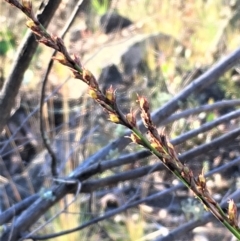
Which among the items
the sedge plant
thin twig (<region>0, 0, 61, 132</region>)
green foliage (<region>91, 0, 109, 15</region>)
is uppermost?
green foliage (<region>91, 0, 109, 15</region>)

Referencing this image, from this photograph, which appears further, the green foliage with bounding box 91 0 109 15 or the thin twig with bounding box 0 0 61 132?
the green foliage with bounding box 91 0 109 15

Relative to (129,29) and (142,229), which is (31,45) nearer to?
(142,229)

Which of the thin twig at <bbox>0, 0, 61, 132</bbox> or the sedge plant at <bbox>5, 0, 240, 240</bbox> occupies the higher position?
the thin twig at <bbox>0, 0, 61, 132</bbox>

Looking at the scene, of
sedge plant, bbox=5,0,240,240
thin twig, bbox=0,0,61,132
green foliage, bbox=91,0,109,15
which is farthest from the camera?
green foliage, bbox=91,0,109,15

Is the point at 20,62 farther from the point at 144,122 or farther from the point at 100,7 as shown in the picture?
the point at 100,7

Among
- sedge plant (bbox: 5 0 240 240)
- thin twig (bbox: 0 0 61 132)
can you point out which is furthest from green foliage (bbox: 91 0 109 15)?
sedge plant (bbox: 5 0 240 240)

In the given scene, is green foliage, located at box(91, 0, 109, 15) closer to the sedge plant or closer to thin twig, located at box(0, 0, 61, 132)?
thin twig, located at box(0, 0, 61, 132)

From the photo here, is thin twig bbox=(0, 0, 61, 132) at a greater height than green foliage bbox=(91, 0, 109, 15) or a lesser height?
lesser

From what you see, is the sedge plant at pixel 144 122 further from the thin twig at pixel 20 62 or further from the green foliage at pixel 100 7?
the green foliage at pixel 100 7

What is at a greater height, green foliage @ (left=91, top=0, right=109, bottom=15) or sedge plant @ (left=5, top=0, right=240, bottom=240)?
green foliage @ (left=91, top=0, right=109, bottom=15)

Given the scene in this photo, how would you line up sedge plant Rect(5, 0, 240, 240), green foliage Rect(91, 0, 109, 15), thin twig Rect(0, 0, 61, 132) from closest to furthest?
sedge plant Rect(5, 0, 240, 240) → thin twig Rect(0, 0, 61, 132) → green foliage Rect(91, 0, 109, 15)

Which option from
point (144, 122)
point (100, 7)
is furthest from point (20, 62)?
point (100, 7)

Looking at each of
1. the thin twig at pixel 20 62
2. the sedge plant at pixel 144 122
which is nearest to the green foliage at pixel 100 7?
the thin twig at pixel 20 62
